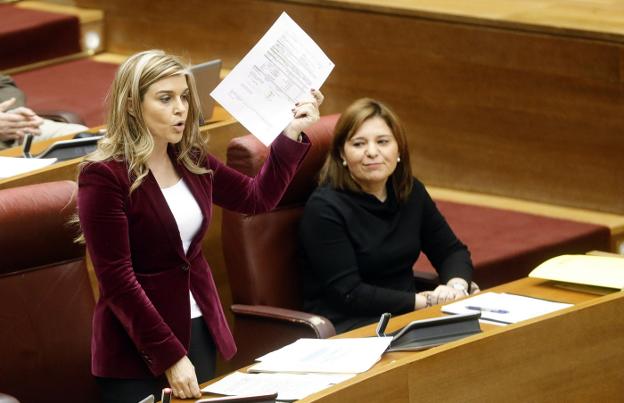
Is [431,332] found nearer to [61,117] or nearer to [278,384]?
[278,384]

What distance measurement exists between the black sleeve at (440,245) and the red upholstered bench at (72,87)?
0.91 m

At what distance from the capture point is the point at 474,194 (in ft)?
8.43

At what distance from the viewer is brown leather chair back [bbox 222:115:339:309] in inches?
73.9

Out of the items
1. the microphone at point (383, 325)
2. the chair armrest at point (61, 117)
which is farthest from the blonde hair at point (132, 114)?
the chair armrest at point (61, 117)

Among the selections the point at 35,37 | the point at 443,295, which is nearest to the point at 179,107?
the point at 443,295

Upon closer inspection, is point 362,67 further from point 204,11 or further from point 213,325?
point 213,325

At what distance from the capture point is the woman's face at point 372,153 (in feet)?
6.09

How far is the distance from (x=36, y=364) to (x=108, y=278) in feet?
0.91

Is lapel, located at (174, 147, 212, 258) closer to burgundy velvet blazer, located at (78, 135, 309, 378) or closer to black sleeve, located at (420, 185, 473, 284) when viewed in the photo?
burgundy velvet blazer, located at (78, 135, 309, 378)

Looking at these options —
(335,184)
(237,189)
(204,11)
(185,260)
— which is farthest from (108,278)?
(204,11)

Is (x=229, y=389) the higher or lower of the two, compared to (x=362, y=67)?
lower

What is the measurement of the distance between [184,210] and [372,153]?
455 millimetres

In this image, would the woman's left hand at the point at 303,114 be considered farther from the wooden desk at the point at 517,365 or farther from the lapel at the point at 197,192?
the wooden desk at the point at 517,365

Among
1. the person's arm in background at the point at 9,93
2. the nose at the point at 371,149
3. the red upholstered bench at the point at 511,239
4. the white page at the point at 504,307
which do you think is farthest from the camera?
the person's arm in background at the point at 9,93
